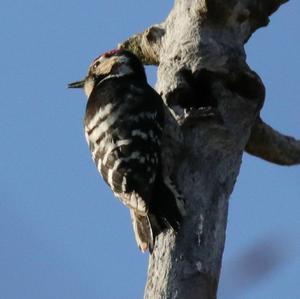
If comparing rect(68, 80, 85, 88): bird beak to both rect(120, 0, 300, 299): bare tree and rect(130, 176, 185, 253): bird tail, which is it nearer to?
rect(120, 0, 300, 299): bare tree

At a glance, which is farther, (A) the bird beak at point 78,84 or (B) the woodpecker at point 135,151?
(A) the bird beak at point 78,84

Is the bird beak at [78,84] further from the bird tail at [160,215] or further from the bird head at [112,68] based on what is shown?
the bird tail at [160,215]

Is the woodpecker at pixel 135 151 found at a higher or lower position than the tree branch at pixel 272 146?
lower

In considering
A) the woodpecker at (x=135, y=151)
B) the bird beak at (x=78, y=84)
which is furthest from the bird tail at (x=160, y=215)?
the bird beak at (x=78, y=84)

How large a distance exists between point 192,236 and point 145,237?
0.93 feet

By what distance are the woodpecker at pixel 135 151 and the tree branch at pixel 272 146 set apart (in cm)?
60

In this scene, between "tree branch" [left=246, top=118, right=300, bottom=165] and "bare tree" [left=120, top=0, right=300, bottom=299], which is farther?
"tree branch" [left=246, top=118, right=300, bottom=165]

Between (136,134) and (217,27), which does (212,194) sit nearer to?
(136,134)

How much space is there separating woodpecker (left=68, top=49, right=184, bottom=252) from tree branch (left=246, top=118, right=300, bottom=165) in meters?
0.60

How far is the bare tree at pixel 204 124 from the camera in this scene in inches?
147

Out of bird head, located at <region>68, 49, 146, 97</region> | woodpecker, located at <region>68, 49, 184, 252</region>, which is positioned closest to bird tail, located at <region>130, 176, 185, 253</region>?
woodpecker, located at <region>68, 49, 184, 252</region>

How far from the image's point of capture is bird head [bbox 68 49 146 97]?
4649mm

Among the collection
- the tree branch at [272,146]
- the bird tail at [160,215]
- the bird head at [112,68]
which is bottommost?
the bird tail at [160,215]

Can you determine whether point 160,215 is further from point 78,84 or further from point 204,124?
point 78,84
